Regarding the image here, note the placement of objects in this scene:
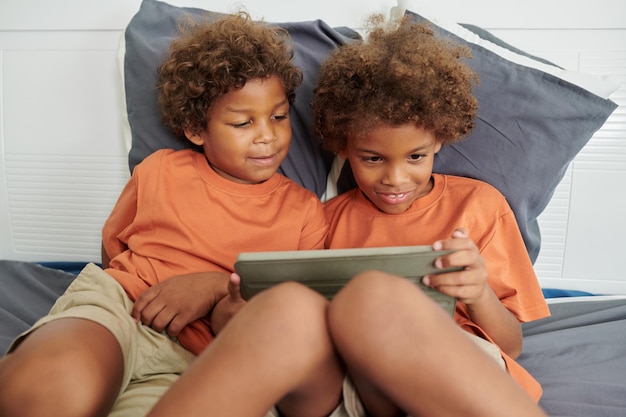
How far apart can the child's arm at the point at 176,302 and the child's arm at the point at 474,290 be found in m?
0.40

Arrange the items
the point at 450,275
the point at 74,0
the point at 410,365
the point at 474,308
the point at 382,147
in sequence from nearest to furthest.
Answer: the point at 410,365 → the point at 450,275 → the point at 474,308 → the point at 382,147 → the point at 74,0

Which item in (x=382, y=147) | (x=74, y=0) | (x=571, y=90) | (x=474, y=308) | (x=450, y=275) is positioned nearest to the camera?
(x=450, y=275)

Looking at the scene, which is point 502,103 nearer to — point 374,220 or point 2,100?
point 374,220

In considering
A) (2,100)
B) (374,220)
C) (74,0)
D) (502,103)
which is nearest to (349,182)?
(374,220)

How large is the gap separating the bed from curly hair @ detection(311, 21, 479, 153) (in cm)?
9

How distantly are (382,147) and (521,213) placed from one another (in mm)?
363

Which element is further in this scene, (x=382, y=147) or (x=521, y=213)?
(x=521, y=213)

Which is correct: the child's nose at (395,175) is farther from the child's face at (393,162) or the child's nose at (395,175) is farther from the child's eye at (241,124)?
the child's eye at (241,124)

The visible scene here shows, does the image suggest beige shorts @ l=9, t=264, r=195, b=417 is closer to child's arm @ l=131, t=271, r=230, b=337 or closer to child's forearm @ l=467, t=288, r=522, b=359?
child's arm @ l=131, t=271, r=230, b=337

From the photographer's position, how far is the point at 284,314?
2.15 feet

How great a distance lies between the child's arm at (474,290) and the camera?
77cm

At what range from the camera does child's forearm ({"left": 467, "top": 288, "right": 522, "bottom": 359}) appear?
899 mm

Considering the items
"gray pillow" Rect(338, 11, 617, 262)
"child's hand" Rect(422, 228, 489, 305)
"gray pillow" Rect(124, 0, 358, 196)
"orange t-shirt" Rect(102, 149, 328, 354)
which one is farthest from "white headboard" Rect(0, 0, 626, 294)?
"child's hand" Rect(422, 228, 489, 305)

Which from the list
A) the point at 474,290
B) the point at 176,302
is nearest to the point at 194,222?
the point at 176,302
